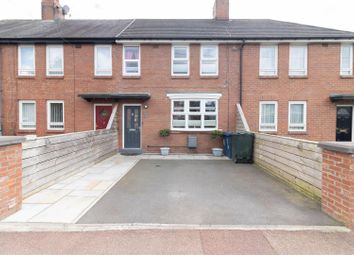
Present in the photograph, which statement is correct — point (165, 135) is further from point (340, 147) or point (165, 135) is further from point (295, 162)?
point (340, 147)

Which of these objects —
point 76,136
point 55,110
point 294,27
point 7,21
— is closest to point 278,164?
point 76,136

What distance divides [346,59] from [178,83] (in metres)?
9.27

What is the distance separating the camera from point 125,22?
15.4 metres

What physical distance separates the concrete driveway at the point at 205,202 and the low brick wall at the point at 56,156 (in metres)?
1.77

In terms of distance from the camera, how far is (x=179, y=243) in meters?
3.31

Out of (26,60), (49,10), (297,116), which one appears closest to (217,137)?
(297,116)

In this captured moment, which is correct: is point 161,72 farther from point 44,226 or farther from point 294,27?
point 44,226

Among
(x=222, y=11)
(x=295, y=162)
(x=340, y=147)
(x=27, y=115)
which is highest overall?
(x=222, y=11)

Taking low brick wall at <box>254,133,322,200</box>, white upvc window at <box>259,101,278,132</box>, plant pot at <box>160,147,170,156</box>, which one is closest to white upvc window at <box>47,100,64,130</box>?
plant pot at <box>160,147,170,156</box>

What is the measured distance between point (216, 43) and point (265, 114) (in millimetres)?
4753

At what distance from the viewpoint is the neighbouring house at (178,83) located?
12250 mm

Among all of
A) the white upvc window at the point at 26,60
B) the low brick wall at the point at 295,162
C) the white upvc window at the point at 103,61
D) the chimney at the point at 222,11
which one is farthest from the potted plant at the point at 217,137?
the white upvc window at the point at 26,60

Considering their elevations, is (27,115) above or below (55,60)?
below

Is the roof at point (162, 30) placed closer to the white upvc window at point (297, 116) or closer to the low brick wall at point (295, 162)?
the white upvc window at point (297, 116)
